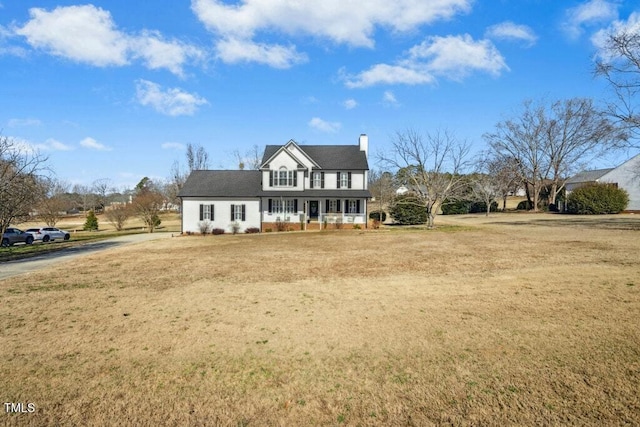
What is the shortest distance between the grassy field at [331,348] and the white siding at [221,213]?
74.6ft

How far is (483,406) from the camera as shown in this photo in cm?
464

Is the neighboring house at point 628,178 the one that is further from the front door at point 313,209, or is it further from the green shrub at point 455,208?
the front door at point 313,209

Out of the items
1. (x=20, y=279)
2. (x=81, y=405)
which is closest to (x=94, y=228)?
(x=20, y=279)

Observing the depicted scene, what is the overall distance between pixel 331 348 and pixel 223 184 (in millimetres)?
32825

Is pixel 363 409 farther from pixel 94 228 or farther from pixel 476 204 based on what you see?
pixel 476 204

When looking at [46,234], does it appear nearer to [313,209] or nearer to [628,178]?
[313,209]

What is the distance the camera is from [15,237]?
33656 millimetres

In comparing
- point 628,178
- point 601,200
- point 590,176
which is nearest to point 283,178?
point 601,200

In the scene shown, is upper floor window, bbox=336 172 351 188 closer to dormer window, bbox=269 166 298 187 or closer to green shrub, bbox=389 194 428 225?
dormer window, bbox=269 166 298 187

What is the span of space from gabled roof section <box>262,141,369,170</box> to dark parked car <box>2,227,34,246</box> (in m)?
23.4

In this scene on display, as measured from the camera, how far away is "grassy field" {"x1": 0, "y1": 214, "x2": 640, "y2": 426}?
15.2 feet

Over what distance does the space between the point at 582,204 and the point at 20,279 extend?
177 feet

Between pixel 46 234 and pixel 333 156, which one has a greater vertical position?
pixel 333 156

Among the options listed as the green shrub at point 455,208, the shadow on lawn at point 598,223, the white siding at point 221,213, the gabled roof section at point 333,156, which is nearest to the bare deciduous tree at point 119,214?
the white siding at point 221,213
